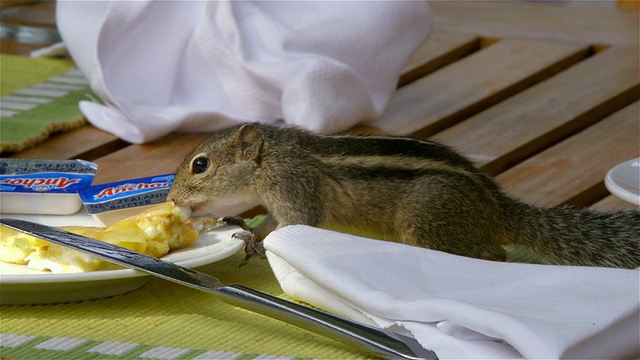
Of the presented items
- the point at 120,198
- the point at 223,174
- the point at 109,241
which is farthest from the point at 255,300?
the point at 223,174

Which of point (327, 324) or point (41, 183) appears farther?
point (41, 183)

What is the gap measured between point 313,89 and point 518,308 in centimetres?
82

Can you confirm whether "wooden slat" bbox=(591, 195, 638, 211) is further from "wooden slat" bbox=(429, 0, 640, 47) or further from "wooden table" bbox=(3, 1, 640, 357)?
"wooden slat" bbox=(429, 0, 640, 47)

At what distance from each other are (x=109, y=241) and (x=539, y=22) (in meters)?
1.30

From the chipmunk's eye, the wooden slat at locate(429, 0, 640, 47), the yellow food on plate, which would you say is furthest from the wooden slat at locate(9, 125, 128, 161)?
the wooden slat at locate(429, 0, 640, 47)

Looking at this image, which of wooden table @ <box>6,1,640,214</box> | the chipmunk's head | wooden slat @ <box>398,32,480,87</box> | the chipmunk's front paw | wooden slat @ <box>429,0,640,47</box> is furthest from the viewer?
wooden slat @ <box>429,0,640,47</box>

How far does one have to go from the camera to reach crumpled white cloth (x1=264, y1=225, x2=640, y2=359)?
0.77 metres

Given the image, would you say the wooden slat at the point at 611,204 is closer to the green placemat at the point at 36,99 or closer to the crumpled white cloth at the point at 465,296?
the crumpled white cloth at the point at 465,296

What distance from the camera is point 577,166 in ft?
4.55

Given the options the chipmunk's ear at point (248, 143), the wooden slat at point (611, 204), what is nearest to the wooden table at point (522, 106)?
the wooden slat at point (611, 204)

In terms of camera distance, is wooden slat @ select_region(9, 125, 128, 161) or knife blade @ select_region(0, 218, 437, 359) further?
wooden slat @ select_region(9, 125, 128, 161)

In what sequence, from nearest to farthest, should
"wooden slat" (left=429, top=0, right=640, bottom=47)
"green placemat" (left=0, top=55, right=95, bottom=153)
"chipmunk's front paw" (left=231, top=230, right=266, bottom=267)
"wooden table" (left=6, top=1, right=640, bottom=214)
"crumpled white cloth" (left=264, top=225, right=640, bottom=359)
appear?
"crumpled white cloth" (left=264, top=225, right=640, bottom=359) < "chipmunk's front paw" (left=231, top=230, right=266, bottom=267) < "wooden table" (left=6, top=1, right=640, bottom=214) < "green placemat" (left=0, top=55, right=95, bottom=153) < "wooden slat" (left=429, top=0, right=640, bottom=47)

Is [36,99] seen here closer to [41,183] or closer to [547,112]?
[41,183]

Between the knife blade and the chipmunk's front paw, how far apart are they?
5.2 inches
